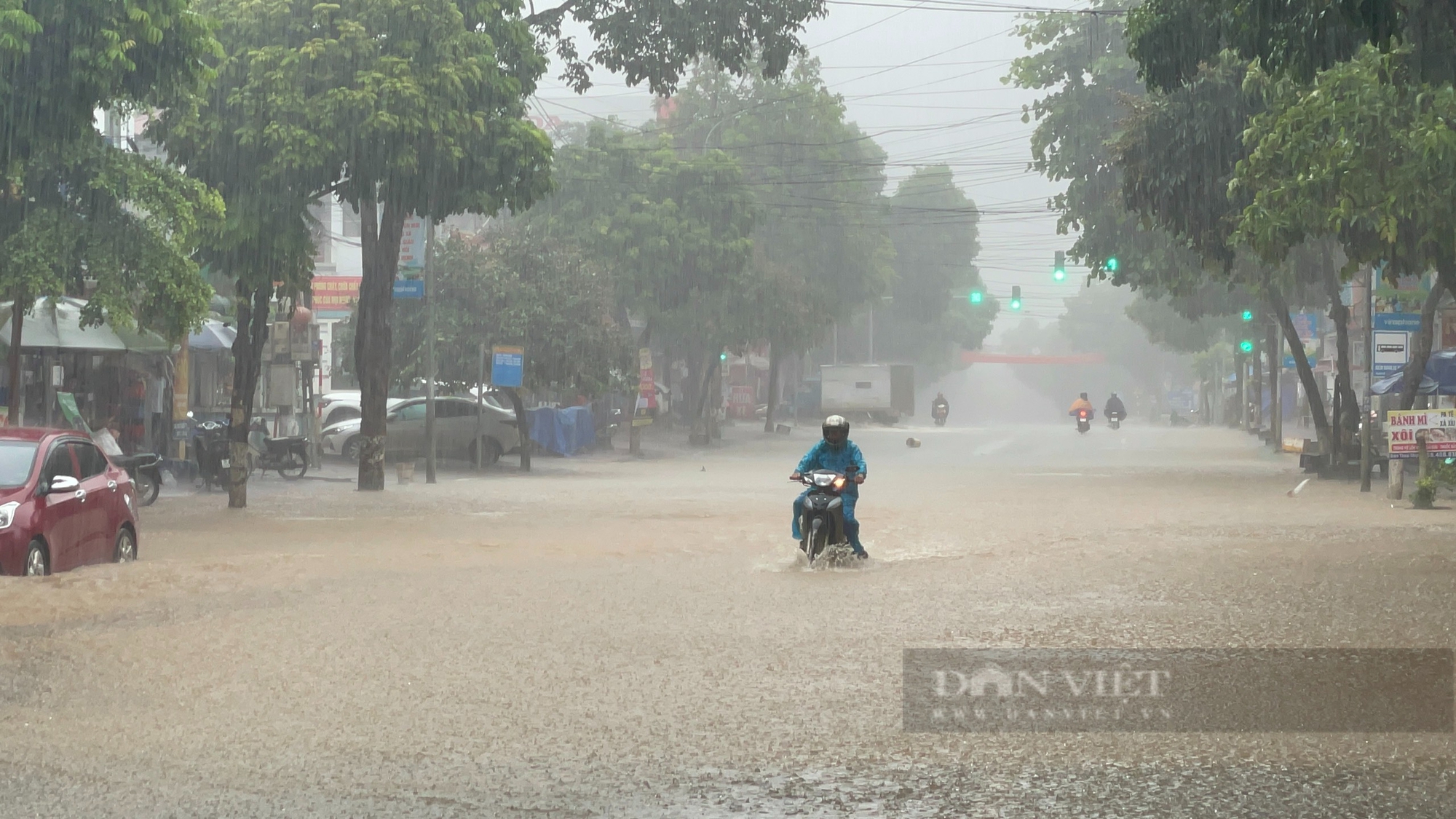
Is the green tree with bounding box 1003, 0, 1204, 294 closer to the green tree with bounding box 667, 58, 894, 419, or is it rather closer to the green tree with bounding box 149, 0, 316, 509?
the green tree with bounding box 149, 0, 316, 509

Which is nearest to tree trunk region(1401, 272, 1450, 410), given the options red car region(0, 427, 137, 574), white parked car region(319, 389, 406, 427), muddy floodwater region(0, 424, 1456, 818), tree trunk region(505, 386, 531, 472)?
muddy floodwater region(0, 424, 1456, 818)

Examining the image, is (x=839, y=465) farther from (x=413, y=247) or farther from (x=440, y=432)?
(x=440, y=432)

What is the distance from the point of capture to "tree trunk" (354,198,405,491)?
83.7 feet

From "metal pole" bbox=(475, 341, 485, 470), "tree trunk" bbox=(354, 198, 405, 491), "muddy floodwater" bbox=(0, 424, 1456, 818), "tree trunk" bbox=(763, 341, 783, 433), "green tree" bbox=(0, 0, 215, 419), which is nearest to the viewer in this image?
"muddy floodwater" bbox=(0, 424, 1456, 818)

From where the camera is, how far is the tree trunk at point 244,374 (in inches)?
889

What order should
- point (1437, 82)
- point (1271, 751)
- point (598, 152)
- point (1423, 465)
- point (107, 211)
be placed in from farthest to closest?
point (598, 152)
point (1423, 465)
point (107, 211)
point (1437, 82)
point (1271, 751)

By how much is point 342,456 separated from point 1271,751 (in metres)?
30.8

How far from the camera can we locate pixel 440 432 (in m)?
35.8

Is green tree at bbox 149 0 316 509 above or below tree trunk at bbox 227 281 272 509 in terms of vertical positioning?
above

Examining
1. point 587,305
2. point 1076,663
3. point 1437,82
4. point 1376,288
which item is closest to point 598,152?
point 587,305

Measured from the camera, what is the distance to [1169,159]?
22.6 meters

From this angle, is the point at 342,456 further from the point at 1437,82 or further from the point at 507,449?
the point at 1437,82

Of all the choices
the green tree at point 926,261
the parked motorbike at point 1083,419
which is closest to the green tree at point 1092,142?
the parked motorbike at point 1083,419

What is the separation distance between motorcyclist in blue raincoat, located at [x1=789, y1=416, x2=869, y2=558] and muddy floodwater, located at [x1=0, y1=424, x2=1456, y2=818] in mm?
401
